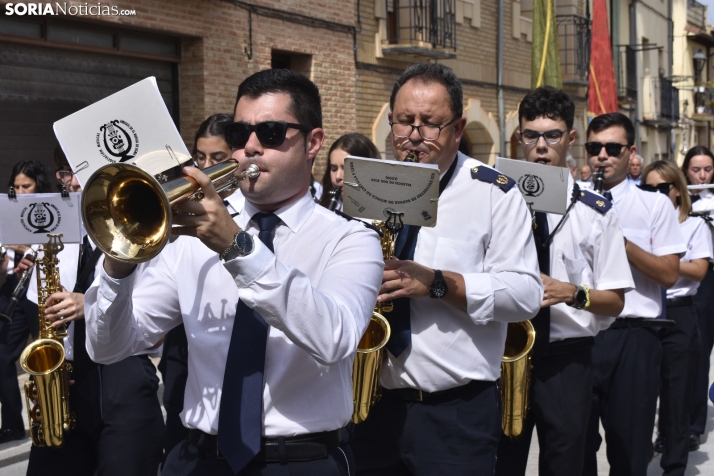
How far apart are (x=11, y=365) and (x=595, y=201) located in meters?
Result: 4.92

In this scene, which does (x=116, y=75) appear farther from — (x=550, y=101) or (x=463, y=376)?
(x=463, y=376)

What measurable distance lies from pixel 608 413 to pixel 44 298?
Result: 288cm

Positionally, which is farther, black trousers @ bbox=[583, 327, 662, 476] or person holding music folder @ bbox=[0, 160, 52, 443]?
person holding music folder @ bbox=[0, 160, 52, 443]

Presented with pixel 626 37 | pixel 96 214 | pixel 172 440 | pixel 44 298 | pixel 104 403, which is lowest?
pixel 172 440

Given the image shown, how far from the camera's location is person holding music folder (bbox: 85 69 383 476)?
252 cm

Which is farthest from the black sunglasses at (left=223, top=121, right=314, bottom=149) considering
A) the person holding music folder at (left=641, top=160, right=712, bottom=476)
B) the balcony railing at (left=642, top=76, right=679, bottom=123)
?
the balcony railing at (left=642, top=76, right=679, bottom=123)

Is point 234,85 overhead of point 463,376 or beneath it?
overhead

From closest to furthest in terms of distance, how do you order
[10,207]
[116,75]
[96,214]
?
1. [96,214]
2. [10,207]
3. [116,75]

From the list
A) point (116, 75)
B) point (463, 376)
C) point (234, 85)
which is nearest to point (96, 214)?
point (463, 376)

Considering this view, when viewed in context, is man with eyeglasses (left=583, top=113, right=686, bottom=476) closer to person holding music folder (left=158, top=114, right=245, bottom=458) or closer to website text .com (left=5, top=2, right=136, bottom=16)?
person holding music folder (left=158, top=114, right=245, bottom=458)

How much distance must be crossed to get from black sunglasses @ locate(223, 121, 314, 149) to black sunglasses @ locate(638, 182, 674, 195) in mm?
3471

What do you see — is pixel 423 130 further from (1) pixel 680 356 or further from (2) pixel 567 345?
(1) pixel 680 356

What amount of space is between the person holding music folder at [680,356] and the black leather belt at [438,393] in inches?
105

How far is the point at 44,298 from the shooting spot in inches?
177
